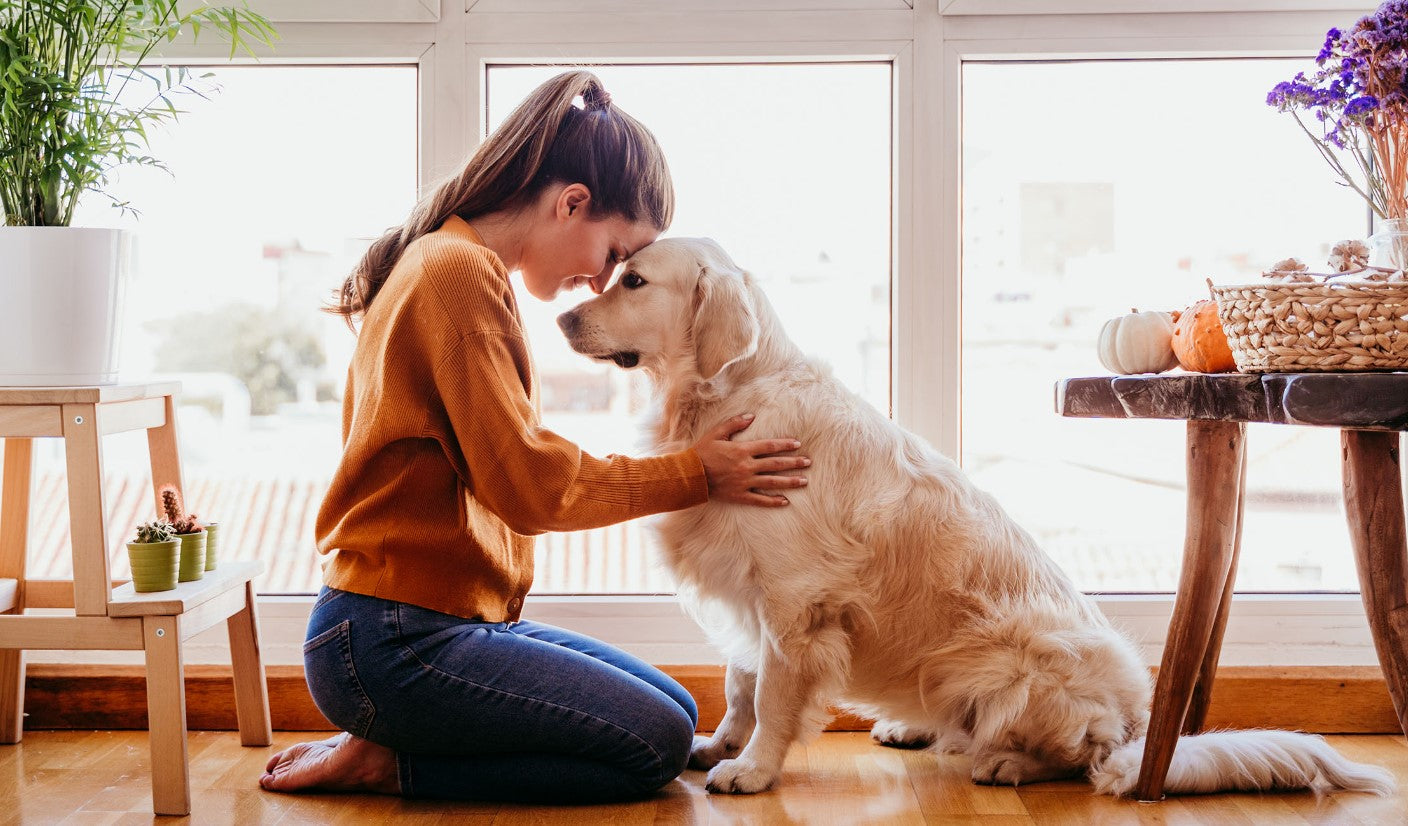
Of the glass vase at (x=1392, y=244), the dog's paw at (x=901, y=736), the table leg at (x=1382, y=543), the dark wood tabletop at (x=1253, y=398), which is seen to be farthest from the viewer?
the dog's paw at (x=901, y=736)

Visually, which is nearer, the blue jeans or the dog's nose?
the blue jeans

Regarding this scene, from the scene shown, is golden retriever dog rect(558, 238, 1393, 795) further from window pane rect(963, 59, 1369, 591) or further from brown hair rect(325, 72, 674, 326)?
window pane rect(963, 59, 1369, 591)

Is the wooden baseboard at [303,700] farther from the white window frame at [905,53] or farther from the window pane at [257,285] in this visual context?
the window pane at [257,285]

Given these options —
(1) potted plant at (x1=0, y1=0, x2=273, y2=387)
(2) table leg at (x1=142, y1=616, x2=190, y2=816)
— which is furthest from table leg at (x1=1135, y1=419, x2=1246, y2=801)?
(1) potted plant at (x1=0, y1=0, x2=273, y2=387)

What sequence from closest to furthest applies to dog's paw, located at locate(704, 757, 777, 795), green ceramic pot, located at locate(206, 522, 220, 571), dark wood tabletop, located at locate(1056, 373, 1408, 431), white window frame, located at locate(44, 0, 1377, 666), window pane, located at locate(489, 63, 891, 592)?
dark wood tabletop, located at locate(1056, 373, 1408, 431) < dog's paw, located at locate(704, 757, 777, 795) < green ceramic pot, located at locate(206, 522, 220, 571) < white window frame, located at locate(44, 0, 1377, 666) < window pane, located at locate(489, 63, 891, 592)

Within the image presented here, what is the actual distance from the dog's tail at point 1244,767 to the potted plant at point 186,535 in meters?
1.64

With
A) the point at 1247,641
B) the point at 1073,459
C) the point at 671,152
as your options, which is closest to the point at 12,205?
the point at 671,152

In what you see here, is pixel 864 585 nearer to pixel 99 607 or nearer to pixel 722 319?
pixel 722 319

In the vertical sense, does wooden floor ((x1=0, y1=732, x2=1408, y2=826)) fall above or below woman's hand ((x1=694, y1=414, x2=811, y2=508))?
below

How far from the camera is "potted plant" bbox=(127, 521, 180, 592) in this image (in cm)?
189

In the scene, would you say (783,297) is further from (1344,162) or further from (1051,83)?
(1344,162)

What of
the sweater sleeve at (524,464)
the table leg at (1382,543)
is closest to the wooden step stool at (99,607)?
the sweater sleeve at (524,464)

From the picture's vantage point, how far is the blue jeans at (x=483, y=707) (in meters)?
1.80

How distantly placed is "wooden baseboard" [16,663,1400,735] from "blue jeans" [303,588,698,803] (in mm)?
510
